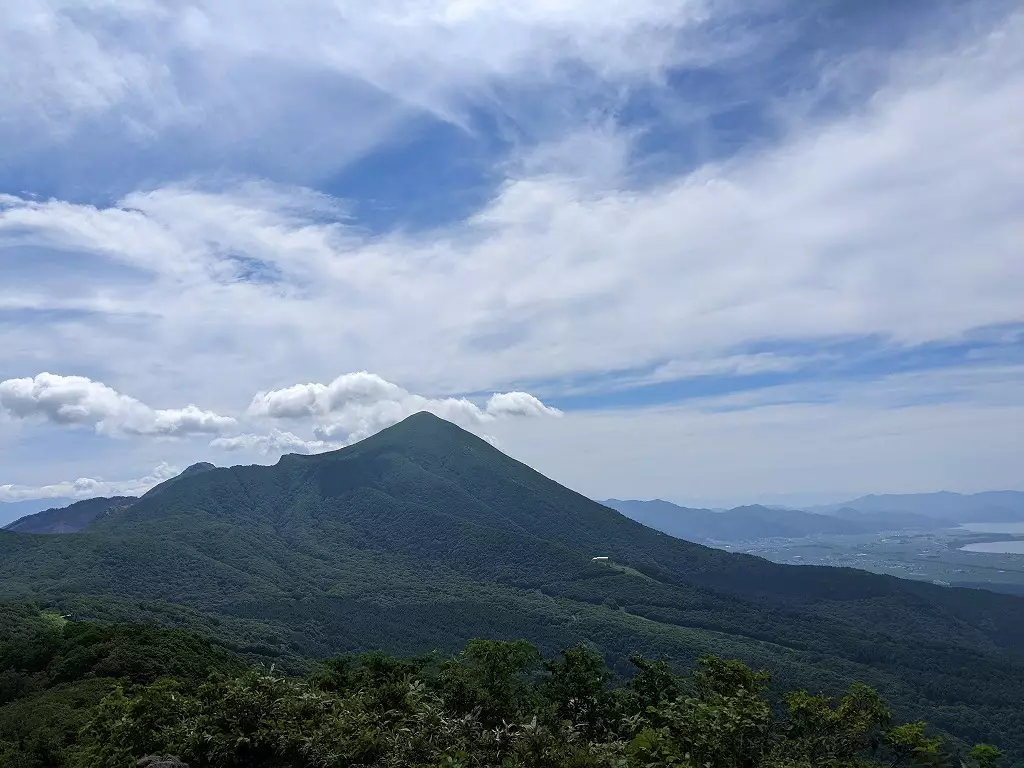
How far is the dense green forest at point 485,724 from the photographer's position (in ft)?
36.1

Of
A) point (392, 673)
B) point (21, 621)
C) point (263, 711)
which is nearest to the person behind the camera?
point (263, 711)

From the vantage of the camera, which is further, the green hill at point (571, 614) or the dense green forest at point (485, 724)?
the green hill at point (571, 614)

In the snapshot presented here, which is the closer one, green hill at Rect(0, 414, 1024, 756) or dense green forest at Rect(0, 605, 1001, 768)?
dense green forest at Rect(0, 605, 1001, 768)

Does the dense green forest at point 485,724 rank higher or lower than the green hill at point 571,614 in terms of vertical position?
higher

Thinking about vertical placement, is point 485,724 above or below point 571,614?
above

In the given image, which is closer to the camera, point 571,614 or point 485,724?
point 485,724

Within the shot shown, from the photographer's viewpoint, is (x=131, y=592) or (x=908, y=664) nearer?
(x=908, y=664)

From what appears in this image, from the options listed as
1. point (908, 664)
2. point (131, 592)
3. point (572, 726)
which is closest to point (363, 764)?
point (572, 726)

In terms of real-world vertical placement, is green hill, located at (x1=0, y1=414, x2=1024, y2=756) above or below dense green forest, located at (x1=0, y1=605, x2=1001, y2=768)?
below

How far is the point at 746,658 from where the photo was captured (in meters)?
121

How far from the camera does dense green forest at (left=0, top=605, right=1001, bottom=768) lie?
36.1 feet

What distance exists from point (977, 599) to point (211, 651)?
221m

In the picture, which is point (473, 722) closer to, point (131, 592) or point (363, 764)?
point (363, 764)

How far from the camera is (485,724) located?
1652 centimetres
